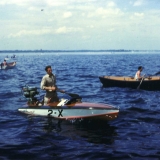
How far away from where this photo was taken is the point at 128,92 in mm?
26062

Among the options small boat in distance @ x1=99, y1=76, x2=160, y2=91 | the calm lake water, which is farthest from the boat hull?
small boat in distance @ x1=99, y1=76, x2=160, y2=91

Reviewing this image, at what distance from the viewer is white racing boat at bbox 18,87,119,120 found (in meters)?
13.2

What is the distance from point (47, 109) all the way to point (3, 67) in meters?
44.8

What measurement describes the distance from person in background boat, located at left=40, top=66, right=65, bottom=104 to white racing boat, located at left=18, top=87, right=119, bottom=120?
0.37 meters

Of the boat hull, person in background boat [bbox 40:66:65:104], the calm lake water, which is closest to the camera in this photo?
the calm lake water

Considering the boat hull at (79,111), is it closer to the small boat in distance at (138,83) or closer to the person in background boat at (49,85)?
the person in background boat at (49,85)

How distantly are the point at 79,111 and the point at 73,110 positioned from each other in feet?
1.07

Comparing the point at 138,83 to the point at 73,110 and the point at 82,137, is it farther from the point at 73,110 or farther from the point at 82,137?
the point at 82,137

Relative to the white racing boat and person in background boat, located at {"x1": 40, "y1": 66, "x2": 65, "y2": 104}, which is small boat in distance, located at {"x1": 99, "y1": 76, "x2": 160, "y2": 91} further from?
person in background boat, located at {"x1": 40, "y1": 66, "x2": 65, "y2": 104}

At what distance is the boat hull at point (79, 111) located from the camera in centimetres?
1316

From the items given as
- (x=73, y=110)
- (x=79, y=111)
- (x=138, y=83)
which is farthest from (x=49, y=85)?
(x=138, y=83)

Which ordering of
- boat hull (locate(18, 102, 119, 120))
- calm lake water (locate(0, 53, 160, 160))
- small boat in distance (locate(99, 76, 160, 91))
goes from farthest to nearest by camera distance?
small boat in distance (locate(99, 76, 160, 91)) < boat hull (locate(18, 102, 119, 120)) < calm lake water (locate(0, 53, 160, 160))

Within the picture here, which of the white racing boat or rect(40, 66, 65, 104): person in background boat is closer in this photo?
the white racing boat

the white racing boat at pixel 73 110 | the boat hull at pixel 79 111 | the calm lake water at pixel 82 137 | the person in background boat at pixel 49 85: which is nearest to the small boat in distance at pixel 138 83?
the calm lake water at pixel 82 137
